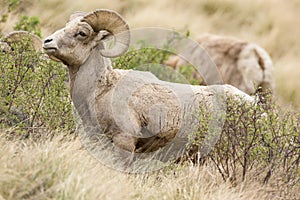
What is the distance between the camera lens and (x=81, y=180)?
576cm

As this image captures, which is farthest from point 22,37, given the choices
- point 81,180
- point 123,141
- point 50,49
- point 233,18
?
point 233,18

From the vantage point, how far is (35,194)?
5.58 meters

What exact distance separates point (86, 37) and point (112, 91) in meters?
0.69

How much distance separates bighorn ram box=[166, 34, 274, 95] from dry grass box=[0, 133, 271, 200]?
32.7 feet

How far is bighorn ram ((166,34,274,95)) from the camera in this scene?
17355 millimetres

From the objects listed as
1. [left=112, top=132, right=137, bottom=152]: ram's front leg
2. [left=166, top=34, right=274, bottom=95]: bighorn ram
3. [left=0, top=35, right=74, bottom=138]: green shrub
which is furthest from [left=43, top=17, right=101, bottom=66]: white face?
[left=166, top=34, right=274, bottom=95]: bighorn ram

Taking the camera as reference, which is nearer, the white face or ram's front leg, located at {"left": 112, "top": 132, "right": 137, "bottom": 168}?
the white face

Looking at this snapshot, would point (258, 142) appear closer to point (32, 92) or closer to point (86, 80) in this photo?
point (86, 80)

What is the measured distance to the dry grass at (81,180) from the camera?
5.59m

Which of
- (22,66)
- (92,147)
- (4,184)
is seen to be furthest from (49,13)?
(4,184)

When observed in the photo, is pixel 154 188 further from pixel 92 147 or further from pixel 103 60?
pixel 103 60

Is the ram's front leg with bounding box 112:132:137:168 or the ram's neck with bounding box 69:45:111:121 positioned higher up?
the ram's neck with bounding box 69:45:111:121

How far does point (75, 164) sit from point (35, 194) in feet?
2.14

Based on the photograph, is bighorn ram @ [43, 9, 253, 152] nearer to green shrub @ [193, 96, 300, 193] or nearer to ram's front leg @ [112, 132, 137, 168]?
ram's front leg @ [112, 132, 137, 168]
